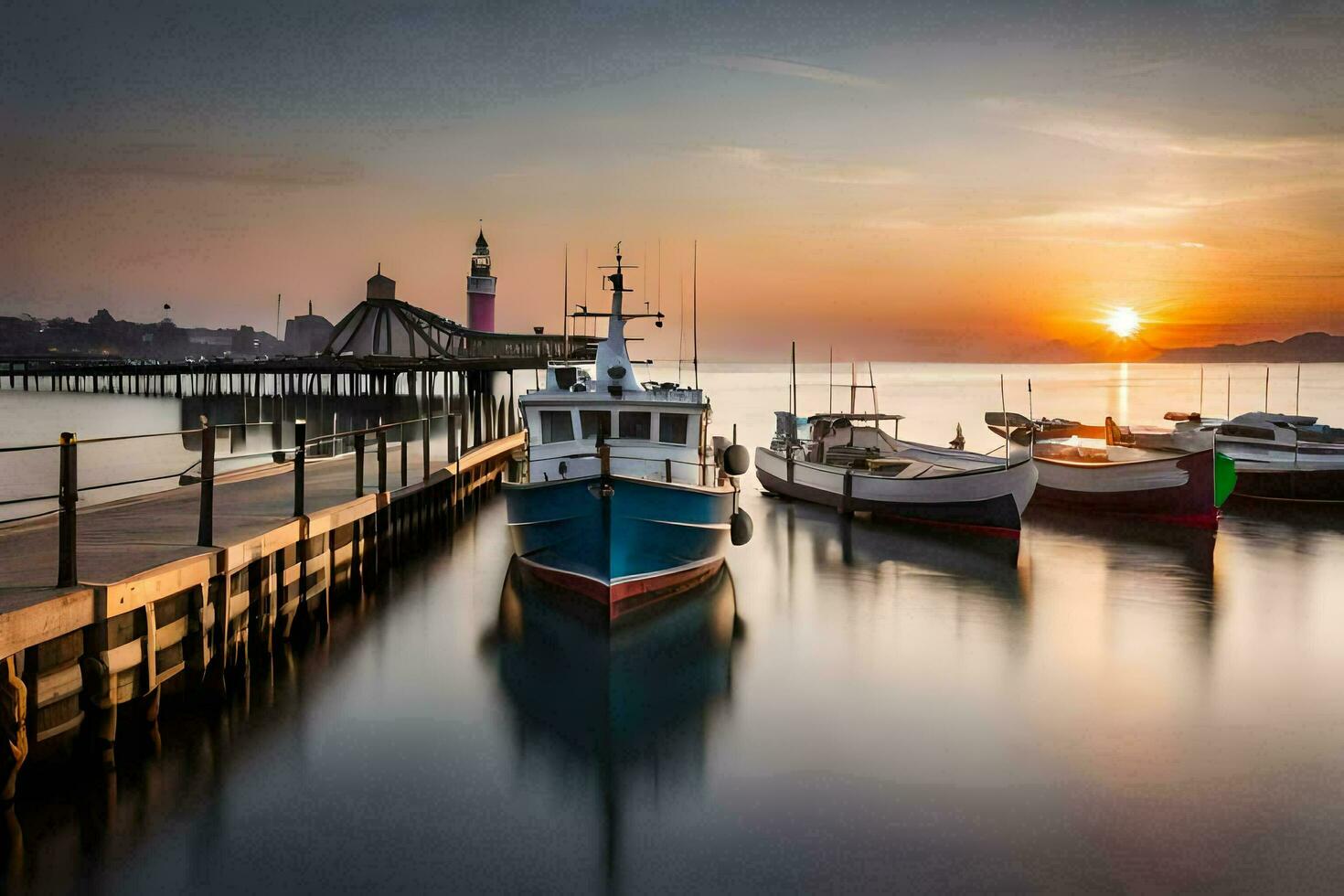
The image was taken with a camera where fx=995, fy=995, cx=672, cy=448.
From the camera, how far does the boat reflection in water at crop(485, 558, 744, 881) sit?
10039mm

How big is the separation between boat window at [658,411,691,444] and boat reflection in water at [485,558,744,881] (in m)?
2.62

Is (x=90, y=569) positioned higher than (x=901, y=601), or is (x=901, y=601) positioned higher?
(x=90, y=569)

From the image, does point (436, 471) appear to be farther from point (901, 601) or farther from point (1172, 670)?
point (1172, 670)

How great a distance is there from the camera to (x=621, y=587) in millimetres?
14469

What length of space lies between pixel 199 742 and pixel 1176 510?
24.1 meters

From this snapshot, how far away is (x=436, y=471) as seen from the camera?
22.5 meters

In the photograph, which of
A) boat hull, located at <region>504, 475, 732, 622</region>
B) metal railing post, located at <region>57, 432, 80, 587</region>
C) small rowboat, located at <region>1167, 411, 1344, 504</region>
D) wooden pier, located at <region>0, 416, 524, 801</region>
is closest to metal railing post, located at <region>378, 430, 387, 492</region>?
wooden pier, located at <region>0, 416, 524, 801</region>

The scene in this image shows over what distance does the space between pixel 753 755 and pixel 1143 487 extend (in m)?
19.6

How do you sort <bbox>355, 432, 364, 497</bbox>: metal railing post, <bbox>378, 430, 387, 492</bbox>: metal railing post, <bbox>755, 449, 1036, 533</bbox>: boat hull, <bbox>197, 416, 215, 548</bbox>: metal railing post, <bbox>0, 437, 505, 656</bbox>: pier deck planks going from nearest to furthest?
<bbox>0, 437, 505, 656</bbox>: pier deck planks < <bbox>197, 416, 215, 548</bbox>: metal railing post < <bbox>355, 432, 364, 497</bbox>: metal railing post < <bbox>378, 430, 387, 492</bbox>: metal railing post < <bbox>755, 449, 1036, 533</bbox>: boat hull

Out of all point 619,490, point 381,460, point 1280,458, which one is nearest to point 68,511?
point 619,490

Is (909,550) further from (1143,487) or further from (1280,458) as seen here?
(1280,458)

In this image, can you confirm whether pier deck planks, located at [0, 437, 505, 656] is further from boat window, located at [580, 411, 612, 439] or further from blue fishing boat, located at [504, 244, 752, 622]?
boat window, located at [580, 411, 612, 439]

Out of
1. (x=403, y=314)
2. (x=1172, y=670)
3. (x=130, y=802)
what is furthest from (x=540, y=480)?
(x=403, y=314)

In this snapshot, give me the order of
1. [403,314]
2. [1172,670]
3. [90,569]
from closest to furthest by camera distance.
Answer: [90,569]
[1172,670]
[403,314]
